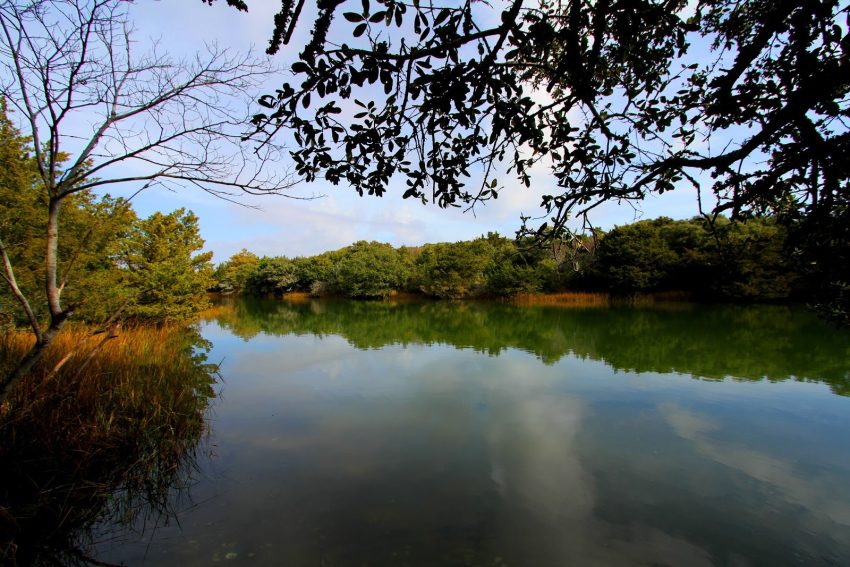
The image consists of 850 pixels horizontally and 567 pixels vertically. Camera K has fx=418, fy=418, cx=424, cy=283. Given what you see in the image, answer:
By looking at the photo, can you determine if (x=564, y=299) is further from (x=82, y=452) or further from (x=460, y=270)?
(x=82, y=452)

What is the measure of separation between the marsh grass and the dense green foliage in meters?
0.87

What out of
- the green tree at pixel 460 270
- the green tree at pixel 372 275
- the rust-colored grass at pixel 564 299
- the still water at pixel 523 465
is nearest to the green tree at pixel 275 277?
the green tree at pixel 372 275

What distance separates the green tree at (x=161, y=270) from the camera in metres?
11.0

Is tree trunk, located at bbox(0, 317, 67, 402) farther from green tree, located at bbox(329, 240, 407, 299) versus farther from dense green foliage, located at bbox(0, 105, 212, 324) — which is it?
green tree, located at bbox(329, 240, 407, 299)

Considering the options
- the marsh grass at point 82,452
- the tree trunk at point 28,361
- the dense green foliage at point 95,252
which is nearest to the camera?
the tree trunk at point 28,361

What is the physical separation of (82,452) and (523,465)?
11.7 feet

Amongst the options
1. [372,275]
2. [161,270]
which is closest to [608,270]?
[372,275]

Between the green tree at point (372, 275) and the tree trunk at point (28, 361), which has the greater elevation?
the green tree at point (372, 275)

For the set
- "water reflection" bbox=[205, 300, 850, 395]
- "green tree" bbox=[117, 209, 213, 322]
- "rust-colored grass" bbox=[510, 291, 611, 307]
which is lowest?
"water reflection" bbox=[205, 300, 850, 395]

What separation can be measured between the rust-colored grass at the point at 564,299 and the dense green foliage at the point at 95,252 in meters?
15.5

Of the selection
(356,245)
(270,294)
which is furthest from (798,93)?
(270,294)

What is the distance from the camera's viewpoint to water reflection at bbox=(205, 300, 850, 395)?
25.0ft

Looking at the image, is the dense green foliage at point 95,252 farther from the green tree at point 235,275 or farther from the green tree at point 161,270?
the green tree at point 235,275

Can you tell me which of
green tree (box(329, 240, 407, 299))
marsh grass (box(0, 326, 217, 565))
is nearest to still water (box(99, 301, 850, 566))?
marsh grass (box(0, 326, 217, 565))
